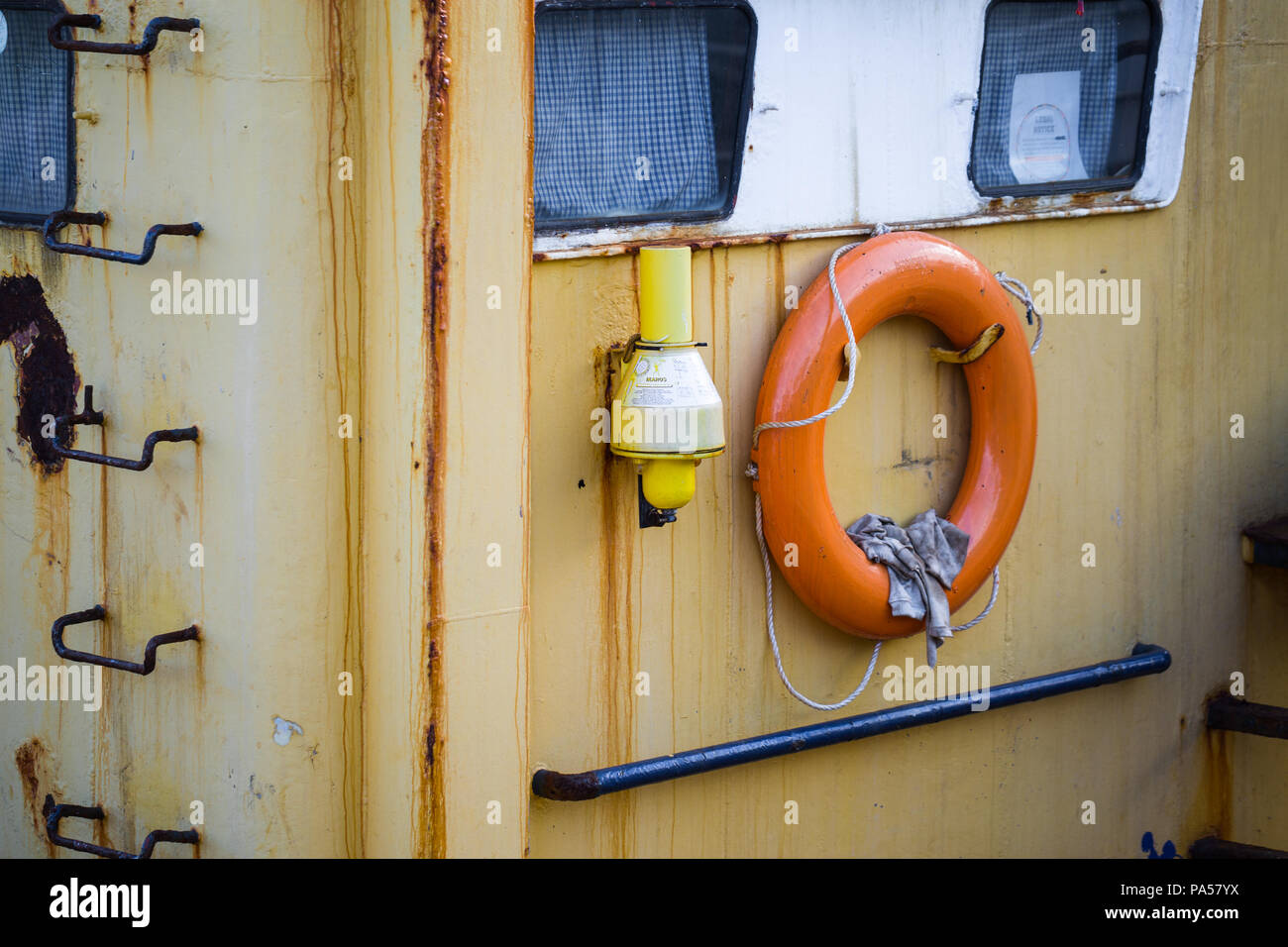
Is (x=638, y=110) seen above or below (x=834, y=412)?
above

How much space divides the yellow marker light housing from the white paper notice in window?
3.42 feet

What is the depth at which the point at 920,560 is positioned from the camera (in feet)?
9.09

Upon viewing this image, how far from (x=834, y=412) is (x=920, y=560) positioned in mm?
399

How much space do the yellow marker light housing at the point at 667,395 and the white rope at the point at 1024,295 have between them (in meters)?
0.92

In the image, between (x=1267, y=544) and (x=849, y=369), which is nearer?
(x=849, y=369)

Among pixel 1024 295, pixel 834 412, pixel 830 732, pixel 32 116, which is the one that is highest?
pixel 32 116

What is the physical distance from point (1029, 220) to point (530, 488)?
138cm

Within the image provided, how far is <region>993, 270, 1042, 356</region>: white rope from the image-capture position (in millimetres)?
2902

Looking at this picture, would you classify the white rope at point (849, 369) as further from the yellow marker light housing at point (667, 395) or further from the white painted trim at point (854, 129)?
the yellow marker light housing at point (667, 395)

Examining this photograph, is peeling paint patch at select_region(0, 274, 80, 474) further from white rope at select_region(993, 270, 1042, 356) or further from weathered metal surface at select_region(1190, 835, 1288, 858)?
weathered metal surface at select_region(1190, 835, 1288, 858)

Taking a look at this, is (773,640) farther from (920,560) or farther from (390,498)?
(390,498)

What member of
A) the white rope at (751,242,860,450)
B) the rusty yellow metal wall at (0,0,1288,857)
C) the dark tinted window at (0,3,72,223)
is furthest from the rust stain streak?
the white rope at (751,242,860,450)

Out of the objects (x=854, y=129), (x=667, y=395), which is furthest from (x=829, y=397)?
(x=854, y=129)

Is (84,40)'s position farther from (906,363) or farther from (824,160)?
(906,363)
